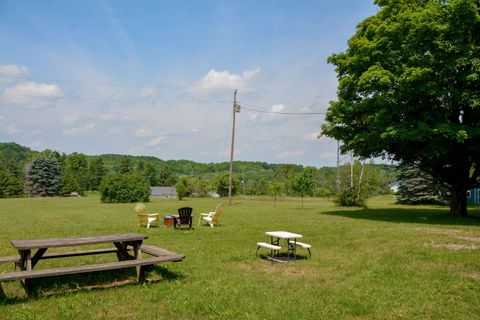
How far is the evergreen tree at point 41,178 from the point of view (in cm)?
7425

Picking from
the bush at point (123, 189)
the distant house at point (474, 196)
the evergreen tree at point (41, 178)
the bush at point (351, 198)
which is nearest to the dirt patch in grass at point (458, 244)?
the bush at point (351, 198)

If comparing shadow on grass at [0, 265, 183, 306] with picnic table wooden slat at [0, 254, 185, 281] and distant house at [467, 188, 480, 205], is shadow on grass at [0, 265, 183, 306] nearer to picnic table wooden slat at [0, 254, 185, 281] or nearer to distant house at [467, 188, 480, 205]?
picnic table wooden slat at [0, 254, 185, 281]

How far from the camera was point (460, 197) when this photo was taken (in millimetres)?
20656

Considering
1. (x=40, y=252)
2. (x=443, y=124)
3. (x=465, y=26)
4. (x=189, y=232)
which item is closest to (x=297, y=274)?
(x=40, y=252)

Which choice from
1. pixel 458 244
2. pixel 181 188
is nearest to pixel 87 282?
pixel 458 244

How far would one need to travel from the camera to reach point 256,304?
231 inches

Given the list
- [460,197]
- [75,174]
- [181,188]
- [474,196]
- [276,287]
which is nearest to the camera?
[276,287]

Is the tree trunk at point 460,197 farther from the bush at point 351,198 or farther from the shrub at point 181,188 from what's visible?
the shrub at point 181,188

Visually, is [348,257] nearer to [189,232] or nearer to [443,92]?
[189,232]

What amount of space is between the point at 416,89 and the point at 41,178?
2885 inches

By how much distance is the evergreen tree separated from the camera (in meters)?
74.2

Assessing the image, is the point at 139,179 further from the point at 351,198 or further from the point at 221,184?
the point at 351,198

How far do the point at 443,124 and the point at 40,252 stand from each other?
16501mm

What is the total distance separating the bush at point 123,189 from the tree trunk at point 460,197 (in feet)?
112
